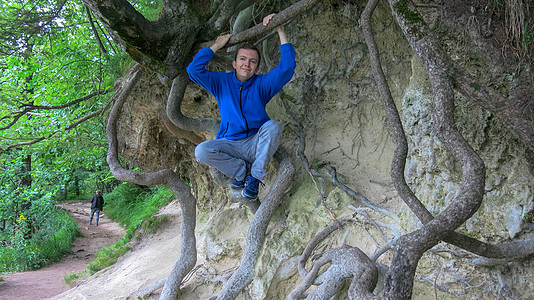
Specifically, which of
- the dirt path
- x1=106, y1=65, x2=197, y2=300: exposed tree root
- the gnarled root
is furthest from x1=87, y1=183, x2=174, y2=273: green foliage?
the gnarled root

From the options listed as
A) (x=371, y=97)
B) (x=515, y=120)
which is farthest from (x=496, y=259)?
(x=371, y=97)

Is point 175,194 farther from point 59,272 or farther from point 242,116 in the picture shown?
point 59,272

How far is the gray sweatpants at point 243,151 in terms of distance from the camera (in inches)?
139

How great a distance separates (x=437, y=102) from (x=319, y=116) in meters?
2.21

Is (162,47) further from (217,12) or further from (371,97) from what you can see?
(371,97)

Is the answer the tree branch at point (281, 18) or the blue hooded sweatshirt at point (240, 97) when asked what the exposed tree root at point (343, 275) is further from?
the tree branch at point (281, 18)

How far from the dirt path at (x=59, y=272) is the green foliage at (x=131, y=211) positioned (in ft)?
2.33

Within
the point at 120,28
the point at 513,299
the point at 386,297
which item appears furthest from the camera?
the point at 120,28

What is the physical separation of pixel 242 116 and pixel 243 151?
0.34 metres

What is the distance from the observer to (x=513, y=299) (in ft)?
8.49

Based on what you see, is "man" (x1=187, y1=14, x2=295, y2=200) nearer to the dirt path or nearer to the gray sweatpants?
the gray sweatpants

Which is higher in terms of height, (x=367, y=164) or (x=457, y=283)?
(x=367, y=164)

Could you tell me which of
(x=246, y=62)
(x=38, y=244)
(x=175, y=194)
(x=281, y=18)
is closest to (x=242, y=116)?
(x=246, y=62)

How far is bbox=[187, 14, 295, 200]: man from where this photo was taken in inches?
A: 139
